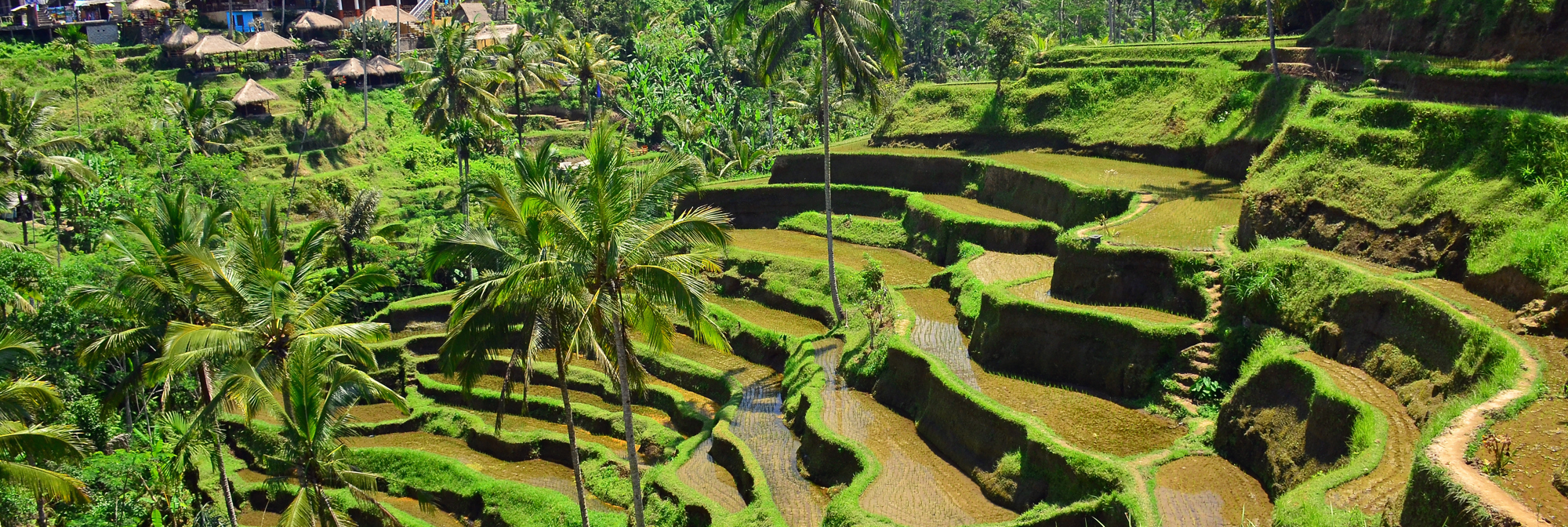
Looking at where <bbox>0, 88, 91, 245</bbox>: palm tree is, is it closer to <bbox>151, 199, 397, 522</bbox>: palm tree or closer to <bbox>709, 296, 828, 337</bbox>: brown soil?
<bbox>151, 199, 397, 522</bbox>: palm tree

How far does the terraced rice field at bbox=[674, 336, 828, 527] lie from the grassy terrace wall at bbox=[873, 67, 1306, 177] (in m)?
14.8

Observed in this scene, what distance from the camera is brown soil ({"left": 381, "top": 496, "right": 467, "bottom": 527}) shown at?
2475 cm

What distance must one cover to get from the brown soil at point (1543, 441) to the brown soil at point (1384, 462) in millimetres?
1100

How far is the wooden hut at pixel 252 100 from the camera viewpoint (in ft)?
182

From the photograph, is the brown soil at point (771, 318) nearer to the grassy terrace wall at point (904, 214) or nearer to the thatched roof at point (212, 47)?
the grassy terrace wall at point (904, 214)

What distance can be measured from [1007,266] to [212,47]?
1985 inches

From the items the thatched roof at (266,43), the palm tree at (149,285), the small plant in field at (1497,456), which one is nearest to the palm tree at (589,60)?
the thatched roof at (266,43)

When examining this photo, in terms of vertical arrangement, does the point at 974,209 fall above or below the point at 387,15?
below

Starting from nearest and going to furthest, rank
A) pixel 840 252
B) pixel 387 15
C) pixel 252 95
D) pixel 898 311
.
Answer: pixel 898 311, pixel 840 252, pixel 252 95, pixel 387 15

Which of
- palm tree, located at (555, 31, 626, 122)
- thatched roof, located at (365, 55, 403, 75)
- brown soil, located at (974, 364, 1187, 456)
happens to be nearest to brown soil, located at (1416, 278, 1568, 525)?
brown soil, located at (974, 364, 1187, 456)

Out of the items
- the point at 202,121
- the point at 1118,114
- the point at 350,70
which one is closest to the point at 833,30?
the point at 1118,114

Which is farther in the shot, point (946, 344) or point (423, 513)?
point (946, 344)

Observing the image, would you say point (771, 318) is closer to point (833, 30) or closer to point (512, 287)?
point (833, 30)

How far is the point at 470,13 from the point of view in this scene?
78.3 metres
